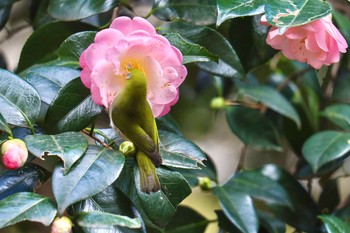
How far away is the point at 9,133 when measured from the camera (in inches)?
30.8

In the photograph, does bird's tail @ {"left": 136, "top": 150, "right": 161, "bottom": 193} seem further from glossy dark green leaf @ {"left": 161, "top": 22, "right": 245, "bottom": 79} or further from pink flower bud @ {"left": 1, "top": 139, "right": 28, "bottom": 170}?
glossy dark green leaf @ {"left": 161, "top": 22, "right": 245, "bottom": 79}

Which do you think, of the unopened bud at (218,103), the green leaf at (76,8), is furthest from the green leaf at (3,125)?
the unopened bud at (218,103)

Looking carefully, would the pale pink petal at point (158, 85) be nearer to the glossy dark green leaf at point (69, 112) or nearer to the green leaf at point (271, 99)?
the glossy dark green leaf at point (69, 112)

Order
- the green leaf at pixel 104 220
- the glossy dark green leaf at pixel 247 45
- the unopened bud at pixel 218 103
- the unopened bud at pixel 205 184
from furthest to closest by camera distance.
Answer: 1. the unopened bud at pixel 218 103
2. the unopened bud at pixel 205 184
3. the glossy dark green leaf at pixel 247 45
4. the green leaf at pixel 104 220

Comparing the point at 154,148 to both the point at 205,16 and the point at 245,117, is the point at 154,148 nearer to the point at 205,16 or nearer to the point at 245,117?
the point at 205,16

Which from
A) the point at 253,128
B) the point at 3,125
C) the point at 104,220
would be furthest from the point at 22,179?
the point at 253,128

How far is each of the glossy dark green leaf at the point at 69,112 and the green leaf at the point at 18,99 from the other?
23 mm

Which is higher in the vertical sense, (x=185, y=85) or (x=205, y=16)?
(x=205, y=16)

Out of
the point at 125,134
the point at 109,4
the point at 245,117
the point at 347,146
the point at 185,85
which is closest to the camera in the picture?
the point at 125,134

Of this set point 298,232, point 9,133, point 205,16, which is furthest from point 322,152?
point 9,133

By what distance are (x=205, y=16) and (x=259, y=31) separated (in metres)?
0.10

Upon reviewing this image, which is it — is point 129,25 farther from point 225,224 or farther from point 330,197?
point 330,197

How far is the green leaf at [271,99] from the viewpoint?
4.33 ft

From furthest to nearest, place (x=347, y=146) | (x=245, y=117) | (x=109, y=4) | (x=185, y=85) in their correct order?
(x=185, y=85) < (x=245, y=117) < (x=347, y=146) < (x=109, y=4)
